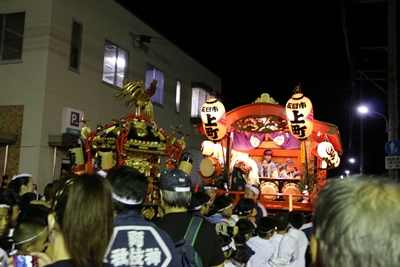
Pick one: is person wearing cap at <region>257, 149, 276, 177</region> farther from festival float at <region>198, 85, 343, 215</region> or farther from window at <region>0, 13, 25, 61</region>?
window at <region>0, 13, 25, 61</region>

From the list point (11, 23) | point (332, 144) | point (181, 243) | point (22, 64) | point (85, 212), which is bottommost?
point (181, 243)

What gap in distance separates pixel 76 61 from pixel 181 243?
12783 millimetres

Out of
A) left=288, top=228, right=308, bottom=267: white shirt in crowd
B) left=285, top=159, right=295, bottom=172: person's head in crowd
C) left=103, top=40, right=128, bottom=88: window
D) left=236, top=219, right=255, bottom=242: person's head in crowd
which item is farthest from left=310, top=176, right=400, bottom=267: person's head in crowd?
left=103, top=40, right=128, bottom=88: window

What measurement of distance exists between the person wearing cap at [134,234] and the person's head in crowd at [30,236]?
62cm

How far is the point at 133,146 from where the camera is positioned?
28.6ft

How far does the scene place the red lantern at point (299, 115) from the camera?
12133 mm

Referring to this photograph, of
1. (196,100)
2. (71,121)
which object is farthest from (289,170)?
(196,100)

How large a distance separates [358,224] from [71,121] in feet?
43.8

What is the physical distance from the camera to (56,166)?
1319 cm

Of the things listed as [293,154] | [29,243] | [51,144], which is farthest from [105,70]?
[29,243]

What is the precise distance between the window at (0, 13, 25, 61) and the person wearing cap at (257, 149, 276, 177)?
1022 cm

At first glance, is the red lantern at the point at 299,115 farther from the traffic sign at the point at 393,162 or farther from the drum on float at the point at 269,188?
the drum on float at the point at 269,188

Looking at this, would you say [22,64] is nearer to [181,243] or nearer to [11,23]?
[11,23]

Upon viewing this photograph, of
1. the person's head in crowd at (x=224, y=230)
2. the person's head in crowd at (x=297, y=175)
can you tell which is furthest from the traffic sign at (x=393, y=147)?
the person's head in crowd at (x=224, y=230)
